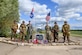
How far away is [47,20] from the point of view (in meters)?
23.9

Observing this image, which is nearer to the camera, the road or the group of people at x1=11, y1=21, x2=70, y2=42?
the road

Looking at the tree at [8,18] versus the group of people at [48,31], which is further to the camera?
the tree at [8,18]

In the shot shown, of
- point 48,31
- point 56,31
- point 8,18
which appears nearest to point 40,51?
point 56,31

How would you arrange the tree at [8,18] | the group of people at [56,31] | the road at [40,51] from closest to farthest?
the road at [40,51] < the group of people at [56,31] < the tree at [8,18]

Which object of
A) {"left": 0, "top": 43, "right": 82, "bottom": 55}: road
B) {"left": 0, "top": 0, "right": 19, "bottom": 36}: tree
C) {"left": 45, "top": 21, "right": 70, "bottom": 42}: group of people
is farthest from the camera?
{"left": 0, "top": 0, "right": 19, "bottom": 36}: tree

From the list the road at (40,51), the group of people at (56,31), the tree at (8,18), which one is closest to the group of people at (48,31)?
the group of people at (56,31)

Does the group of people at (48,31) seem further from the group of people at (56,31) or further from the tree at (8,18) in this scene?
the tree at (8,18)

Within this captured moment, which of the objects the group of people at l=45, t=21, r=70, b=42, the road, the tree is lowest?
the road

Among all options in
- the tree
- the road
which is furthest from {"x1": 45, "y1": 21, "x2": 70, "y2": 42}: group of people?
the tree

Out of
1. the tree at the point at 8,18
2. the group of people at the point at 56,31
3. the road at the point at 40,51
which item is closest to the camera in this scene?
the road at the point at 40,51

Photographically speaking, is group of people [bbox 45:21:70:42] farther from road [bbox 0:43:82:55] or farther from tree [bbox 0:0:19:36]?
tree [bbox 0:0:19:36]

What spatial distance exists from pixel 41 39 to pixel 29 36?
5.15ft

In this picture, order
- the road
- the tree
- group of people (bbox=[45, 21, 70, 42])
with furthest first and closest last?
the tree
group of people (bbox=[45, 21, 70, 42])
the road

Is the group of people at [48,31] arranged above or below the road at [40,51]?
above
